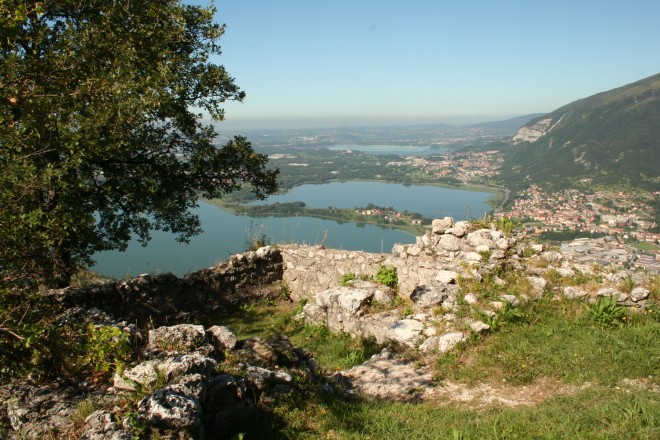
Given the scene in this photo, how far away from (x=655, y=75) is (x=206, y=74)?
118149 millimetres

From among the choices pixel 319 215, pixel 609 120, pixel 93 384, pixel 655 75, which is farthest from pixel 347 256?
pixel 655 75

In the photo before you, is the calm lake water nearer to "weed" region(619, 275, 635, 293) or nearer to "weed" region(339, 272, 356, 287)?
"weed" region(339, 272, 356, 287)

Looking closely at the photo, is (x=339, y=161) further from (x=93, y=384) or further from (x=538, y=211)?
(x=93, y=384)

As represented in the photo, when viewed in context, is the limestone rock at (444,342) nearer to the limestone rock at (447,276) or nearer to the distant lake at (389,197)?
the limestone rock at (447,276)

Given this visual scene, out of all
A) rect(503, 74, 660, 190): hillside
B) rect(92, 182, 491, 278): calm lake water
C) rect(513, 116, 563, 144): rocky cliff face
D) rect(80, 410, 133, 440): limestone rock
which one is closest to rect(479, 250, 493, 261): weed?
rect(92, 182, 491, 278): calm lake water

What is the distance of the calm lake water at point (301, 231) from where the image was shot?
15.3m

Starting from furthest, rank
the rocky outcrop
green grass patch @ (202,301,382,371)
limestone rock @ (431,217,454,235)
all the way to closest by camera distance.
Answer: limestone rock @ (431,217,454,235) < the rocky outcrop < green grass patch @ (202,301,382,371)

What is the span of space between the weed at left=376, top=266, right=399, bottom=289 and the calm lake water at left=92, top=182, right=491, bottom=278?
3.37 feet

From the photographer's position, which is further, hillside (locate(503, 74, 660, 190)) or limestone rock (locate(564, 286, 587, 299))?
hillside (locate(503, 74, 660, 190))

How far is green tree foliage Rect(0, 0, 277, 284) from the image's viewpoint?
5797 millimetres

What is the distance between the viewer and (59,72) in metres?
5.70

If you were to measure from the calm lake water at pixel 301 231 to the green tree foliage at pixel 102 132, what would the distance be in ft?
6.33

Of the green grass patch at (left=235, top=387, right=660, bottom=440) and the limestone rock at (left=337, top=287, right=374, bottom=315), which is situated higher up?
the green grass patch at (left=235, top=387, right=660, bottom=440)

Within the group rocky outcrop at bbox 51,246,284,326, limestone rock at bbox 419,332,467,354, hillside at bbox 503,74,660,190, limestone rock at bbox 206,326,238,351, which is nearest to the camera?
limestone rock at bbox 206,326,238,351
